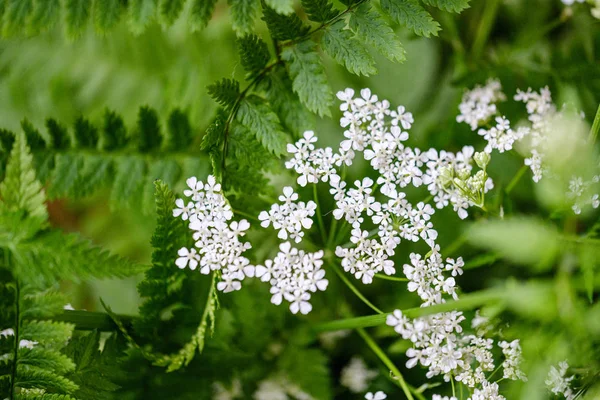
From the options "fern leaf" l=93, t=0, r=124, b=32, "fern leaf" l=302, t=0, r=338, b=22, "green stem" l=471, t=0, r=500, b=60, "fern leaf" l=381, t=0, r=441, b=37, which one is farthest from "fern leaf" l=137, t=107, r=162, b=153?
"green stem" l=471, t=0, r=500, b=60

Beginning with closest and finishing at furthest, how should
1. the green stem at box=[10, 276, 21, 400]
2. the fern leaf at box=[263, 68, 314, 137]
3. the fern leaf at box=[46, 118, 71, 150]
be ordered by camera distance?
the green stem at box=[10, 276, 21, 400] < the fern leaf at box=[263, 68, 314, 137] < the fern leaf at box=[46, 118, 71, 150]

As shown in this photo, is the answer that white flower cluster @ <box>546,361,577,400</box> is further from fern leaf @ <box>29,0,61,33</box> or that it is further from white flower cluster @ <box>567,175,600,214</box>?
fern leaf @ <box>29,0,61,33</box>

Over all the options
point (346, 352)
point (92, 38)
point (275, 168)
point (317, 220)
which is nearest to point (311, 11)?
point (275, 168)

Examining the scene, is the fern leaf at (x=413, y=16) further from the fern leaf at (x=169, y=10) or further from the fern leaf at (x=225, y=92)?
the fern leaf at (x=169, y=10)

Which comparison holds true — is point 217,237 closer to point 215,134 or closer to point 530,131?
point 215,134

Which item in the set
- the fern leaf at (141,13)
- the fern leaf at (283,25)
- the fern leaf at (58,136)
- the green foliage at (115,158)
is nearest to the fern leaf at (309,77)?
the fern leaf at (283,25)

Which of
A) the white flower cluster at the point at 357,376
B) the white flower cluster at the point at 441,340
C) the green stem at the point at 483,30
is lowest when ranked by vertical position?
the white flower cluster at the point at 357,376
